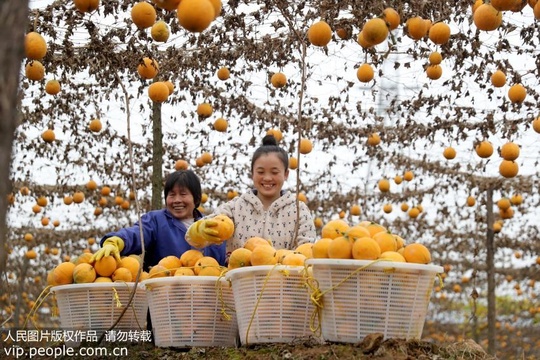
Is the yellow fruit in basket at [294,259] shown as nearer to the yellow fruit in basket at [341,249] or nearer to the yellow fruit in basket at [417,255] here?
the yellow fruit in basket at [341,249]

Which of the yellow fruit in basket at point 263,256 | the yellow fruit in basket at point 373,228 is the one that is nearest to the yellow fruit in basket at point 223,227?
the yellow fruit in basket at point 263,256

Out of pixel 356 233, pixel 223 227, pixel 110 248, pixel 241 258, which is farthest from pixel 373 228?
pixel 110 248

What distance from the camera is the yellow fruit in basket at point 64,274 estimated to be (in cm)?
449

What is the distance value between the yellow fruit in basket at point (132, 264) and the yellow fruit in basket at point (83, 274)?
206mm

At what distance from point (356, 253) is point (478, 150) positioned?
433 cm

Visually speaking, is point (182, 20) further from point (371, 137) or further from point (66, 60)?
point (371, 137)

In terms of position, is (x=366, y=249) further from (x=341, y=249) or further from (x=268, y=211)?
(x=268, y=211)

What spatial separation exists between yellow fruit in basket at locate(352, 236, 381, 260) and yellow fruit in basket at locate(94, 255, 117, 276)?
1602 millimetres

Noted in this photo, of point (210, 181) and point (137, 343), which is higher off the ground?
point (210, 181)

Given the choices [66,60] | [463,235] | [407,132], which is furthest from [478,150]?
[463,235]

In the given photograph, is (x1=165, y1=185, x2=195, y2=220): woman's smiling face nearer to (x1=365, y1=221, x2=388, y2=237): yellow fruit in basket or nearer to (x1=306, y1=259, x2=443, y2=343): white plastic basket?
(x1=365, y1=221, x2=388, y2=237): yellow fruit in basket

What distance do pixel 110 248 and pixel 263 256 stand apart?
107cm

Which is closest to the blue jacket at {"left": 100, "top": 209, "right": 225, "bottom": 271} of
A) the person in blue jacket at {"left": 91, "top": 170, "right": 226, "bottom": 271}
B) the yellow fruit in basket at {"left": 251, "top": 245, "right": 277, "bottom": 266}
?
the person in blue jacket at {"left": 91, "top": 170, "right": 226, "bottom": 271}

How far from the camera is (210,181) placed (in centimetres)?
1198
